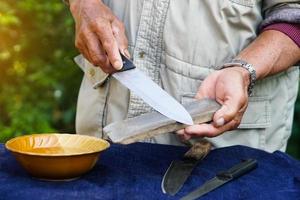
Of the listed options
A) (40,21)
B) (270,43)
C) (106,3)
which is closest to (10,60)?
(40,21)

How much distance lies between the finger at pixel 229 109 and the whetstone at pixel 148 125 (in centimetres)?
1

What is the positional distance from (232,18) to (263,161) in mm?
345

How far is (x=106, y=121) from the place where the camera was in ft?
5.98

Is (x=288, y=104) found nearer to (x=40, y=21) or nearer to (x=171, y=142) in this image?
(x=171, y=142)

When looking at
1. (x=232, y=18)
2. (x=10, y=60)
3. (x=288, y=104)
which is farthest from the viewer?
(x=10, y=60)

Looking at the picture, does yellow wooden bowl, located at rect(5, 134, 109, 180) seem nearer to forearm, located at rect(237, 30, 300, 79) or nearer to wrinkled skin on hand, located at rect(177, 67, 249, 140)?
wrinkled skin on hand, located at rect(177, 67, 249, 140)

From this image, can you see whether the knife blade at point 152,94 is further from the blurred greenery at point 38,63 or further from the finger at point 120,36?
the blurred greenery at point 38,63

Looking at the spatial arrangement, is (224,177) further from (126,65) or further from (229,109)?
(126,65)

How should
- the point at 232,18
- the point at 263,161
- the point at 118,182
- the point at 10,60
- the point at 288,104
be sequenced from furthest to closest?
the point at 10,60, the point at 288,104, the point at 232,18, the point at 263,161, the point at 118,182

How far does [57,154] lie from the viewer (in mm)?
1359

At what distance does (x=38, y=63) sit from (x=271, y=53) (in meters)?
1.98

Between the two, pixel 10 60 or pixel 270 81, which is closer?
pixel 270 81

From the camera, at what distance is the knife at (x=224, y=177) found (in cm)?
136

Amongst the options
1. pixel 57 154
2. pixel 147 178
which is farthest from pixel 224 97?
pixel 57 154
